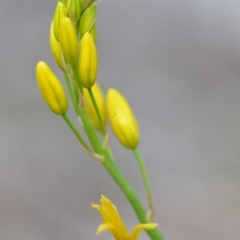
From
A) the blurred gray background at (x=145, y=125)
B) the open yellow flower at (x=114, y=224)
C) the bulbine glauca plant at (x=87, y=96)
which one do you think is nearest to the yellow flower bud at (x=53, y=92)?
the bulbine glauca plant at (x=87, y=96)

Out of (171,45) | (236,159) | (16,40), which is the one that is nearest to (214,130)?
(236,159)

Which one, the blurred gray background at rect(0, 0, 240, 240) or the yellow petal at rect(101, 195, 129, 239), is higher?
the blurred gray background at rect(0, 0, 240, 240)

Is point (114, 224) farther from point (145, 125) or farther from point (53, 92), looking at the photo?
point (145, 125)

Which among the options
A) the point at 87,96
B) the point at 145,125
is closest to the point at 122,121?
the point at 87,96

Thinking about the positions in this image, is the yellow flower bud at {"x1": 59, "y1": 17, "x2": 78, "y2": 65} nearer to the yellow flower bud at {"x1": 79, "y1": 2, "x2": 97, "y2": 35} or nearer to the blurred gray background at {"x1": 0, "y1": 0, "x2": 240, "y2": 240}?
the yellow flower bud at {"x1": 79, "y1": 2, "x2": 97, "y2": 35}

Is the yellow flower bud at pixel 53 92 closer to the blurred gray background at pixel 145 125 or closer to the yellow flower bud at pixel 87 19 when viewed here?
the yellow flower bud at pixel 87 19

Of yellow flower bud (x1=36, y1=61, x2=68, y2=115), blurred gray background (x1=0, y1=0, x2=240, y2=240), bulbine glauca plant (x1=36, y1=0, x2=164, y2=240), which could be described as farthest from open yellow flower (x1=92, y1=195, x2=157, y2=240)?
blurred gray background (x1=0, y1=0, x2=240, y2=240)
